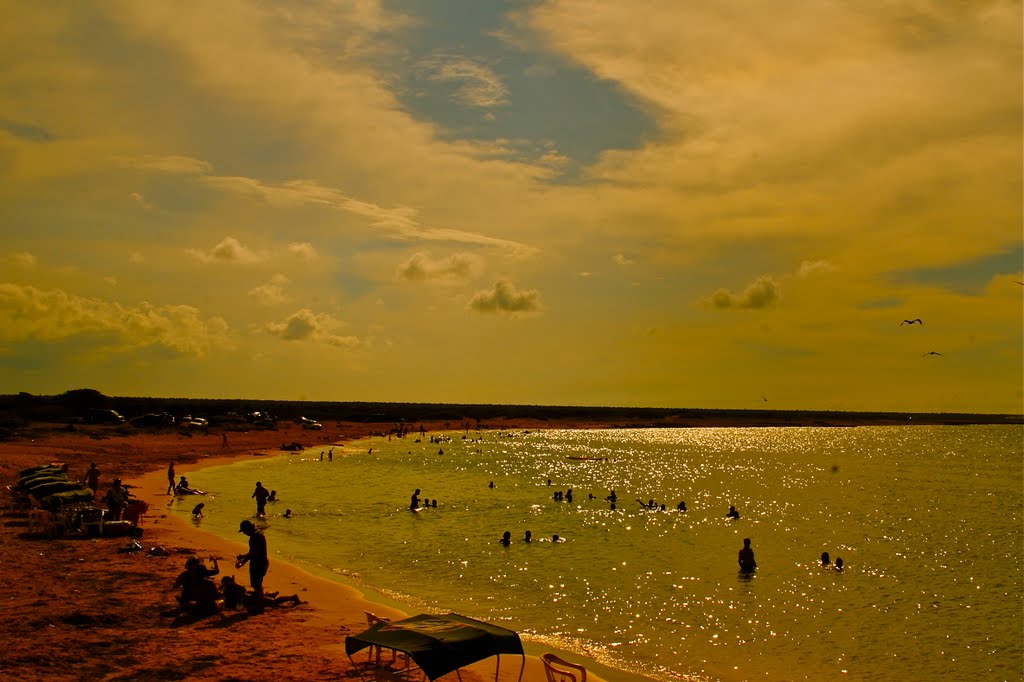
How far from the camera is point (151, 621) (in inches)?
682

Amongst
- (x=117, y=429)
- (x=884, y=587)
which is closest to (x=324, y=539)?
(x=884, y=587)

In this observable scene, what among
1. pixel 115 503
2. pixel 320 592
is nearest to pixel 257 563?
pixel 320 592

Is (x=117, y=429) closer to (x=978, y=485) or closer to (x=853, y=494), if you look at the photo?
(x=853, y=494)

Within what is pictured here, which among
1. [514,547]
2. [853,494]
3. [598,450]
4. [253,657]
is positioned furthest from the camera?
[598,450]

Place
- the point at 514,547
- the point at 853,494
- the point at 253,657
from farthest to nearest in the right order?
the point at 853,494 → the point at 514,547 → the point at 253,657

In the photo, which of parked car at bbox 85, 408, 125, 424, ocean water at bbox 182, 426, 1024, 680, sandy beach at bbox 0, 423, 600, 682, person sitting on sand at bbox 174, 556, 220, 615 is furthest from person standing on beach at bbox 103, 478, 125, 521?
parked car at bbox 85, 408, 125, 424

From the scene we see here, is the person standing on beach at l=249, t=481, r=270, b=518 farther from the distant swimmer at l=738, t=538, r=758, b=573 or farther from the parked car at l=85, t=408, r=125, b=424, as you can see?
the parked car at l=85, t=408, r=125, b=424

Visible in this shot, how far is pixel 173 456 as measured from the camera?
224ft

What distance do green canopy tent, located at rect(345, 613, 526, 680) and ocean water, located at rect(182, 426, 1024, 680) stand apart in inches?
253

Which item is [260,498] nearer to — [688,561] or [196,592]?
[196,592]

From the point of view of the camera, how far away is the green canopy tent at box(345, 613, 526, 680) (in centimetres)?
1203

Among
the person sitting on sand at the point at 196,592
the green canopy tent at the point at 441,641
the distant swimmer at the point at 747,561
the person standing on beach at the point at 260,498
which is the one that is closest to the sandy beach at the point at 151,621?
the person sitting on sand at the point at 196,592

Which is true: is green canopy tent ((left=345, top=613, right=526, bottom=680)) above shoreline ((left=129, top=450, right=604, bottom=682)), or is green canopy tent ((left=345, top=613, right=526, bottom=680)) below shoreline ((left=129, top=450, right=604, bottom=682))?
above

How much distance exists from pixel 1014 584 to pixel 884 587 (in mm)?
5993
